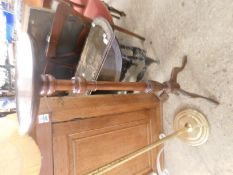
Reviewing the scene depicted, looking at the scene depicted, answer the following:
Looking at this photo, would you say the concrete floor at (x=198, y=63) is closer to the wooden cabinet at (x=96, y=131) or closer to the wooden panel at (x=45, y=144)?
the wooden cabinet at (x=96, y=131)

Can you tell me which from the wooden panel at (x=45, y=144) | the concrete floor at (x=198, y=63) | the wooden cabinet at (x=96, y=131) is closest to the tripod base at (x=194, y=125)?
the concrete floor at (x=198, y=63)

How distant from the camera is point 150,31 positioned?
5.18ft

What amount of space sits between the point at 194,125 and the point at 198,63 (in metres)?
0.36

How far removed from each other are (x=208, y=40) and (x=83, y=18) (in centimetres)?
74

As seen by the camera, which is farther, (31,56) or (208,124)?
(208,124)

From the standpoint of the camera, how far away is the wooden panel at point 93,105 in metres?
1.03

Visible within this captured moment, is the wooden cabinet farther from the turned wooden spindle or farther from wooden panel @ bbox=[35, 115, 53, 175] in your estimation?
the turned wooden spindle

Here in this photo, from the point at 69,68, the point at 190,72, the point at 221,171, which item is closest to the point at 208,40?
the point at 190,72

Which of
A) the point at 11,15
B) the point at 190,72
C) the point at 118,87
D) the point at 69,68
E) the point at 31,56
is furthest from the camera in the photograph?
the point at 11,15

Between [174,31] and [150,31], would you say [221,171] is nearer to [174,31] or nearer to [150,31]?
[174,31]

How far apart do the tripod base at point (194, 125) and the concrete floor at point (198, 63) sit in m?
0.04

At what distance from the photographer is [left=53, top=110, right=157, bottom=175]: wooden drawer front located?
1.04 m

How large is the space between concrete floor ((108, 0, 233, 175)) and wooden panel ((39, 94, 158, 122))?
0.23 m

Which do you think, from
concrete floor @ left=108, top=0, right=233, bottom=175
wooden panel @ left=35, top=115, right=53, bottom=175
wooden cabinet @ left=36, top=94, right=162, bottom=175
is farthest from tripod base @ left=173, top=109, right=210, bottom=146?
wooden panel @ left=35, top=115, right=53, bottom=175
